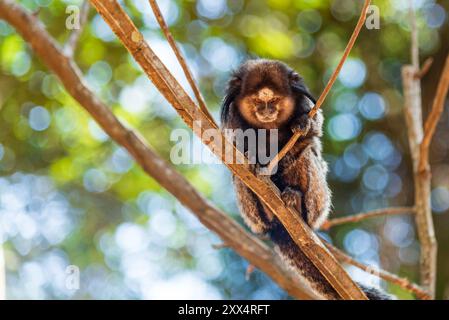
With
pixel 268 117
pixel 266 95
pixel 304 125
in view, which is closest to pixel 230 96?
pixel 266 95

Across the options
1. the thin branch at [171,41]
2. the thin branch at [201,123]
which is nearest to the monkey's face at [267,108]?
the thin branch at [171,41]

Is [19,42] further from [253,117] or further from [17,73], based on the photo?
[253,117]

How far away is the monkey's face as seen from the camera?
22.7 ft

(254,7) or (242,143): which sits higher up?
(254,7)

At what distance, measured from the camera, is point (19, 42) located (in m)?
11.4

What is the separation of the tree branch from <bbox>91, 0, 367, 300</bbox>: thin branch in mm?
2260

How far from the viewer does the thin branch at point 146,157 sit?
8219 mm

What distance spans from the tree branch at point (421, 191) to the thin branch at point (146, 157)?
171 cm

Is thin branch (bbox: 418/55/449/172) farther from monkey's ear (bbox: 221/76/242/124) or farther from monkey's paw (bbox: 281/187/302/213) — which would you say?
monkey's ear (bbox: 221/76/242/124)

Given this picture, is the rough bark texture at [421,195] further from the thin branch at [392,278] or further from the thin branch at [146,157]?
the thin branch at [146,157]

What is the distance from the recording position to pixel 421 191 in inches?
318
